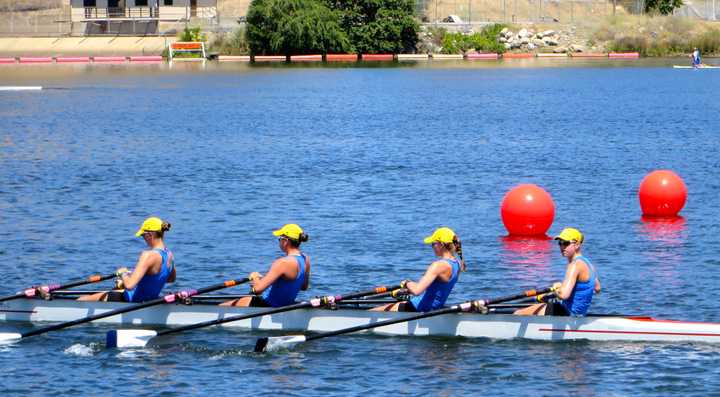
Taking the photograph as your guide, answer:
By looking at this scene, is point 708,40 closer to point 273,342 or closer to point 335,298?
point 335,298

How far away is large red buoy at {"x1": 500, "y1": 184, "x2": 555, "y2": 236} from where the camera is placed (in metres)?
33.2

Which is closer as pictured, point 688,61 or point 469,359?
point 469,359

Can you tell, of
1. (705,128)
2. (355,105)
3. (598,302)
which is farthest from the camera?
(355,105)

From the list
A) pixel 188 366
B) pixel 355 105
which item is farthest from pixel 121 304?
pixel 355 105

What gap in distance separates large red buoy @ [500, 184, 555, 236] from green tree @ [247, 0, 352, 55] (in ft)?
271

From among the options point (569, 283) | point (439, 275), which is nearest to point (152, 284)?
point (439, 275)

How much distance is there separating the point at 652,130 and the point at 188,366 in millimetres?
45303

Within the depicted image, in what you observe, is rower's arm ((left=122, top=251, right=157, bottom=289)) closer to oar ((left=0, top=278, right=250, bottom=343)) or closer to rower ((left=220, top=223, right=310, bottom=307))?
oar ((left=0, top=278, right=250, bottom=343))

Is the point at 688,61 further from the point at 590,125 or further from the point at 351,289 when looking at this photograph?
the point at 351,289

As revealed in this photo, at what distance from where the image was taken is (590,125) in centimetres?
6612

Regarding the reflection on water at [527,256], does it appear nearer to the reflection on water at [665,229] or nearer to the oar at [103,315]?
the reflection on water at [665,229]

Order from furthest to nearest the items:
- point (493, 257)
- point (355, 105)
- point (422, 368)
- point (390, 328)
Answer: point (355, 105) → point (493, 257) → point (390, 328) → point (422, 368)

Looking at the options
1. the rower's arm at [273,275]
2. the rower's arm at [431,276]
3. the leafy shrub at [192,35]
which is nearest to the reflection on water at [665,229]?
the rower's arm at [431,276]

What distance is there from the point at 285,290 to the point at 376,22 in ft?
323
